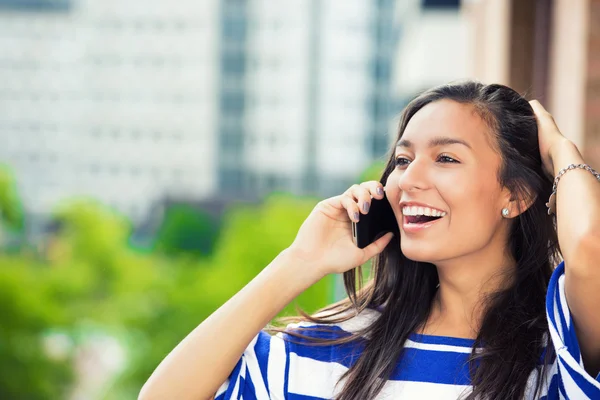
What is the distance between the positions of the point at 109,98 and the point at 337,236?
68.0 m

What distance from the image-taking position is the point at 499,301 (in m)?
1.79

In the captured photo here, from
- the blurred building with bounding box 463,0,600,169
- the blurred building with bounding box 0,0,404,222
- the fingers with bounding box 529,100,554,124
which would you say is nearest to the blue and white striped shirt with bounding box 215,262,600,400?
the fingers with bounding box 529,100,554,124

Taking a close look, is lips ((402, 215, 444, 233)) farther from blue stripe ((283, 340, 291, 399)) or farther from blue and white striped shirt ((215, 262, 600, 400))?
blue stripe ((283, 340, 291, 399))

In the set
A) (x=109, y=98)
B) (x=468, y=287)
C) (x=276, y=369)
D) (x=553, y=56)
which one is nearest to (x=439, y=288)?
(x=468, y=287)

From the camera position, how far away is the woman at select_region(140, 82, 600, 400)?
66.7 inches

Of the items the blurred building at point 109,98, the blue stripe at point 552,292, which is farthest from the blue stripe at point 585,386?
the blurred building at point 109,98

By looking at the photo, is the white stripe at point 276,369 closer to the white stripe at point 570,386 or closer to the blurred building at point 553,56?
the white stripe at point 570,386

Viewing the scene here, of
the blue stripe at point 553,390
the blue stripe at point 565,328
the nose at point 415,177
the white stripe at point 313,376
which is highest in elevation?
the nose at point 415,177

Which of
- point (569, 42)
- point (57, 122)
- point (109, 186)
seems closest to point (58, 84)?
point (57, 122)

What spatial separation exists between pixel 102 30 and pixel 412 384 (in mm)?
69675

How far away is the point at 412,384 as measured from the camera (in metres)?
1.71

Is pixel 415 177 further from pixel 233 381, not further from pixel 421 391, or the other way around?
pixel 233 381

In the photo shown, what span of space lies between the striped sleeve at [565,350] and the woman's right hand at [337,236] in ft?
1.52

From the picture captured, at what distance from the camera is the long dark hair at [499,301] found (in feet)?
5.54
